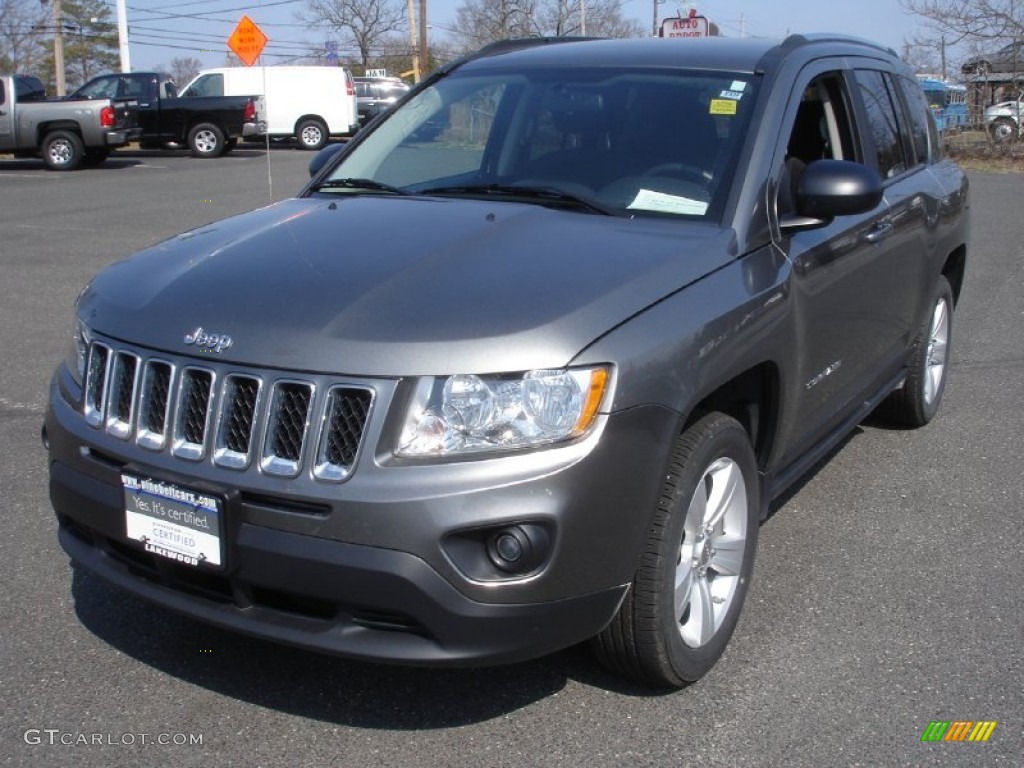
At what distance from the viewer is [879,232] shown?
4.55 meters

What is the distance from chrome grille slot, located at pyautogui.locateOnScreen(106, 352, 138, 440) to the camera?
309cm

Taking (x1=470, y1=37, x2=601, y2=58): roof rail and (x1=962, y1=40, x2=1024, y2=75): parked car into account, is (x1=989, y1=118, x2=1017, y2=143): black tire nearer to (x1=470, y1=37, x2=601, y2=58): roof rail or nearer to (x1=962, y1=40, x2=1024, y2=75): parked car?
(x1=962, y1=40, x2=1024, y2=75): parked car

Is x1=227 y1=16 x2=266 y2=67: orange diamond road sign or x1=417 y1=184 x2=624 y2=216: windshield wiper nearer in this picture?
x1=417 y1=184 x2=624 y2=216: windshield wiper

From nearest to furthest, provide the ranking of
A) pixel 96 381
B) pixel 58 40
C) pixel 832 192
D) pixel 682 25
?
pixel 96 381
pixel 832 192
pixel 682 25
pixel 58 40

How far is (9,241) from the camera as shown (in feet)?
40.8

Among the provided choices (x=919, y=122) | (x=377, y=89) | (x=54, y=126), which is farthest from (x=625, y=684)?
(x=377, y=89)

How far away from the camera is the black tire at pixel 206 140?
2730 centimetres

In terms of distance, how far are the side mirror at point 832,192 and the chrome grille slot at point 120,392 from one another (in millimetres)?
2056

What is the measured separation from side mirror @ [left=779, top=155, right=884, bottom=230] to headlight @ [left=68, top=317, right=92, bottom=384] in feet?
7.11

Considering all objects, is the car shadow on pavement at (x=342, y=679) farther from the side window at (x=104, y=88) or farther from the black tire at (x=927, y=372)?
the side window at (x=104, y=88)

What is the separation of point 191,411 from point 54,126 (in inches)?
863

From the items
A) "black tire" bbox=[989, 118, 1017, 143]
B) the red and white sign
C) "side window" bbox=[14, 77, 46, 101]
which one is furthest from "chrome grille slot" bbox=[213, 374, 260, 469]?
"black tire" bbox=[989, 118, 1017, 143]

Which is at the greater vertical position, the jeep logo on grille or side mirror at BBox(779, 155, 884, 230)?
side mirror at BBox(779, 155, 884, 230)

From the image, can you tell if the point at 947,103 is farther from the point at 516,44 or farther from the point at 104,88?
the point at 516,44
